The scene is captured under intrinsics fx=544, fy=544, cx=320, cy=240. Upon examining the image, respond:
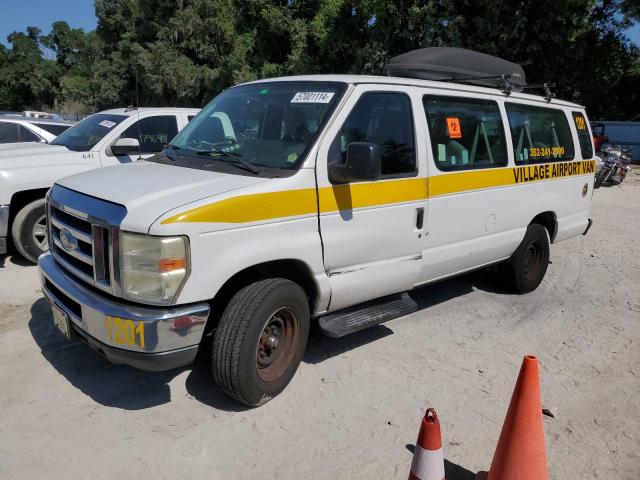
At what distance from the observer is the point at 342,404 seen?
373 cm

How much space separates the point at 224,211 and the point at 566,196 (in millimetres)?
4524

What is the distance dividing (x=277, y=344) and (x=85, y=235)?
1425 millimetres

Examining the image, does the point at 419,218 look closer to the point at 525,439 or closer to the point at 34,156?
the point at 525,439

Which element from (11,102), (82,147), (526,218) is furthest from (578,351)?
(11,102)

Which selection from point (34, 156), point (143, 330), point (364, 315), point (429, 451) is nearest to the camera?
point (429, 451)

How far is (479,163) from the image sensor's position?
196 inches

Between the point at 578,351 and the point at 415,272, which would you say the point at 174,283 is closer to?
the point at 415,272

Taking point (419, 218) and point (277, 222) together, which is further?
point (419, 218)

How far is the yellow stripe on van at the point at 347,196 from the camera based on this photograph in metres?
3.20

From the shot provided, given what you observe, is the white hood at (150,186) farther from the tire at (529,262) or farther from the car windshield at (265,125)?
the tire at (529,262)

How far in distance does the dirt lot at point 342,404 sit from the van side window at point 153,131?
8.31ft

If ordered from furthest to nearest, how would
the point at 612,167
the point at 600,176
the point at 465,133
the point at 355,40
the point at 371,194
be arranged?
the point at 355,40 → the point at 612,167 → the point at 600,176 → the point at 465,133 → the point at 371,194

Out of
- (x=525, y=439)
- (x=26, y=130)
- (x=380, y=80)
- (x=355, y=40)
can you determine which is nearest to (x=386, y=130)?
(x=380, y=80)

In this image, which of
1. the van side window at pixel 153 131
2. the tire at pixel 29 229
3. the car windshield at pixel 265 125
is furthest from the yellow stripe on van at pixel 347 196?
the van side window at pixel 153 131
